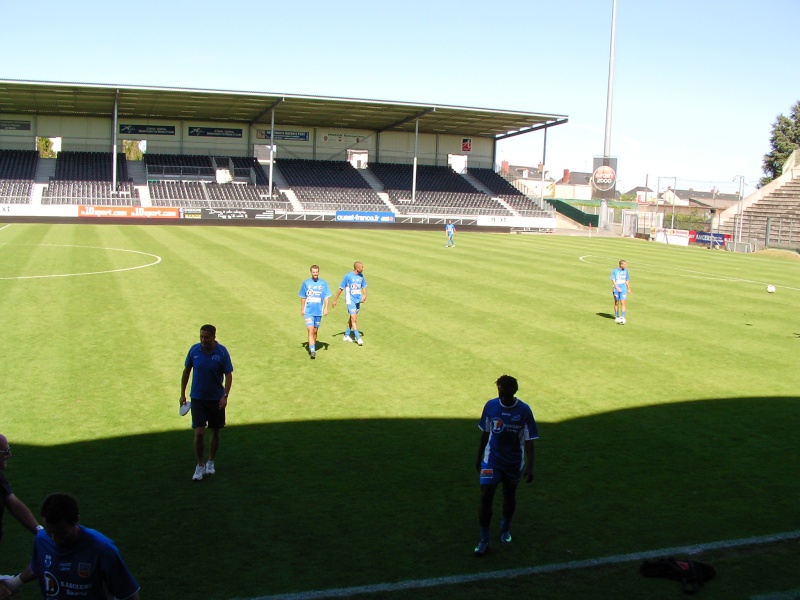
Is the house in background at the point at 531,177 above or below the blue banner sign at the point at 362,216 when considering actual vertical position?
above

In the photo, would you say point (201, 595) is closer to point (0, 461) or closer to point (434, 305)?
point (0, 461)

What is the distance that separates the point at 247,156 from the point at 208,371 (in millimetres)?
66174

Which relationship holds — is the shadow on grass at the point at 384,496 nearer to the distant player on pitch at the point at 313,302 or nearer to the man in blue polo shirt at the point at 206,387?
the man in blue polo shirt at the point at 206,387

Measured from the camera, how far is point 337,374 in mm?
14648

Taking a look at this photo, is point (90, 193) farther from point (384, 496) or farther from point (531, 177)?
point (531, 177)

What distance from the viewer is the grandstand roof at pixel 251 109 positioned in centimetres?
5694

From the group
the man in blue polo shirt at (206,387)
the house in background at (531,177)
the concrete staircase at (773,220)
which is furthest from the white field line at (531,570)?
the house in background at (531,177)

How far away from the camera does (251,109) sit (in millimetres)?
65438

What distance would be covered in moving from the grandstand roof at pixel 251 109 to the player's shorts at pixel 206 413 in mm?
51453

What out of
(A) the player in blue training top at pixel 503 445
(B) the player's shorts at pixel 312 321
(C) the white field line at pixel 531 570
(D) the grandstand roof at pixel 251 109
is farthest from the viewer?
(D) the grandstand roof at pixel 251 109

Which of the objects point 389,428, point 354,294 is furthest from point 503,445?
point 354,294

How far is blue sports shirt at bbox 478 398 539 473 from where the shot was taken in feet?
25.0

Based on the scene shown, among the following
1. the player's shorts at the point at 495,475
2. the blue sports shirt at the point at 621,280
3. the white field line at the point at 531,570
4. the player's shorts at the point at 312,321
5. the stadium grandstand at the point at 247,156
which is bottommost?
the white field line at the point at 531,570

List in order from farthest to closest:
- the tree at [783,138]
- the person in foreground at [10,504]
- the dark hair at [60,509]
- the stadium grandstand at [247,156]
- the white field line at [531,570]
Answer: the tree at [783,138] < the stadium grandstand at [247,156] < the white field line at [531,570] < the person in foreground at [10,504] < the dark hair at [60,509]
